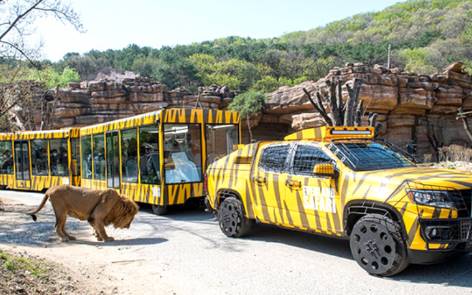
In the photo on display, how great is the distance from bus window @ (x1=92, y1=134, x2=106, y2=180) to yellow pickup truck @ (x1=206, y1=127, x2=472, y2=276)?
707 cm

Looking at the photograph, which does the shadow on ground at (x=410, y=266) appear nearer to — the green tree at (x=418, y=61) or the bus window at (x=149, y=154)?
the bus window at (x=149, y=154)

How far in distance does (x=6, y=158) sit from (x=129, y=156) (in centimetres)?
1079

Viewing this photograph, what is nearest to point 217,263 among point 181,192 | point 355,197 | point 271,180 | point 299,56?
point 271,180

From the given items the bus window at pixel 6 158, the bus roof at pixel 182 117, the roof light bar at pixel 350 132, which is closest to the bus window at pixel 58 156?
the bus window at pixel 6 158

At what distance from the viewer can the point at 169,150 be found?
11.6 m

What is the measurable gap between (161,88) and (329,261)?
28485mm

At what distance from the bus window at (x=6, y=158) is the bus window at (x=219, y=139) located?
12.2 m

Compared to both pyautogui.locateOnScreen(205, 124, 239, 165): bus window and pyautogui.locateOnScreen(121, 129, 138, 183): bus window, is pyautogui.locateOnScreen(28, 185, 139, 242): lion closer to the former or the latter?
pyautogui.locateOnScreen(121, 129, 138, 183): bus window

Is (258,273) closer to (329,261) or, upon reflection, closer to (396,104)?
(329,261)

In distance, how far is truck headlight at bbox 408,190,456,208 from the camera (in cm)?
533

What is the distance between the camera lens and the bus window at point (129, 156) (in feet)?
41.0

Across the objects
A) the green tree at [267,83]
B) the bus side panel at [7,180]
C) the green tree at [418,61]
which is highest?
the green tree at [418,61]

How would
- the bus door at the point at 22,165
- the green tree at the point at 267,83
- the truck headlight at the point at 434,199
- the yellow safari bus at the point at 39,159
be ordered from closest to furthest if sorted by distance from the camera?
the truck headlight at the point at 434,199 < the yellow safari bus at the point at 39,159 < the bus door at the point at 22,165 < the green tree at the point at 267,83

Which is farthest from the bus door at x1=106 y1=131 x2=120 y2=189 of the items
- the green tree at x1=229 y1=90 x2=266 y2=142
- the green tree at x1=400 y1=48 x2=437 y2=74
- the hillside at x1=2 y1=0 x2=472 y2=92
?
the green tree at x1=400 y1=48 x2=437 y2=74
